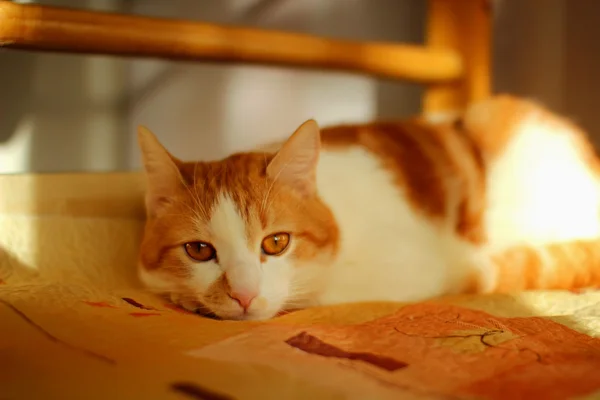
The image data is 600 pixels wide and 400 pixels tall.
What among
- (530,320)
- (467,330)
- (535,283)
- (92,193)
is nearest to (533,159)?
(535,283)

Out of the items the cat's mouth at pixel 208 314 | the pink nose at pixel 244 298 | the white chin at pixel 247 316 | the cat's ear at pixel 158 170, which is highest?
the cat's ear at pixel 158 170

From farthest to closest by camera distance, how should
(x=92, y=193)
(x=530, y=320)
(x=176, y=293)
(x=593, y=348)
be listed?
1. (x=92, y=193)
2. (x=176, y=293)
3. (x=530, y=320)
4. (x=593, y=348)

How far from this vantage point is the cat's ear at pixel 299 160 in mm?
1057

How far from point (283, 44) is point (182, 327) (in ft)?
3.36

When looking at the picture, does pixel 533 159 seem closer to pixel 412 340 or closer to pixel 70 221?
pixel 412 340

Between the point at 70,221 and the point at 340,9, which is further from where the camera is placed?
the point at 340,9

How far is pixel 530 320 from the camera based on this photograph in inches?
35.6

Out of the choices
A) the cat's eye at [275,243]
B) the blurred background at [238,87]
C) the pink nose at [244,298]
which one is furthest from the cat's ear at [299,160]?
the blurred background at [238,87]

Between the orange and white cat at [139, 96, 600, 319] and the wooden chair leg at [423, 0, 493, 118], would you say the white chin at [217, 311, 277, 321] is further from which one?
the wooden chair leg at [423, 0, 493, 118]

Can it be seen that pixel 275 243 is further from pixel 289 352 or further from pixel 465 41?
pixel 465 41

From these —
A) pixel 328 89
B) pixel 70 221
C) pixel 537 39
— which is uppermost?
pixel 537 39

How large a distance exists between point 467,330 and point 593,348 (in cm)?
17

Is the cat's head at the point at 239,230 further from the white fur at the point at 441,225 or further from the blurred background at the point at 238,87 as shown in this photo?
the blurred background at the point at 238,87

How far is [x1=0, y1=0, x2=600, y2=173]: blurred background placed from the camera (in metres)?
1.80
